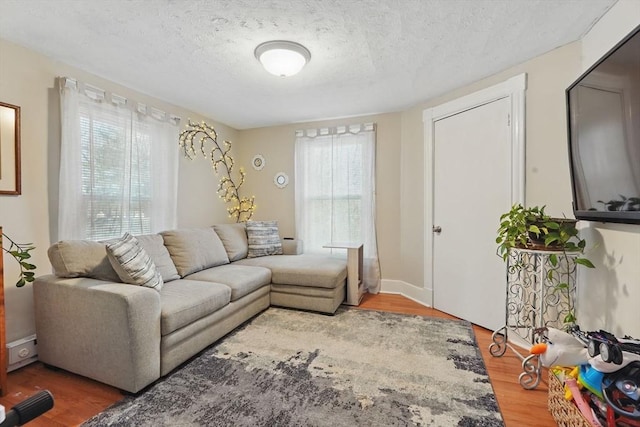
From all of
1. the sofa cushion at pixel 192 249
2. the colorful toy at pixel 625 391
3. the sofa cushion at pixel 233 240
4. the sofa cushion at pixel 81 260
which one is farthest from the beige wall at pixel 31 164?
the colorful toy at pixel 625 391

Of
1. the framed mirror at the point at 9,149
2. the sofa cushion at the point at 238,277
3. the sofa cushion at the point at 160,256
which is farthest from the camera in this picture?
the sofa cushion at the point at 238,277

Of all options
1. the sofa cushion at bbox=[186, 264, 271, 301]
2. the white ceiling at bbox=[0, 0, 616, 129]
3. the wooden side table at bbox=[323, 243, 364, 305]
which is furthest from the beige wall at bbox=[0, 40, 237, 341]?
the wooden side table at bbox=[323, 243, 364, 305]

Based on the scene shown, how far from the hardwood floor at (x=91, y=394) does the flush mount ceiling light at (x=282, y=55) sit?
238 cm

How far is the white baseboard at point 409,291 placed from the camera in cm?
332

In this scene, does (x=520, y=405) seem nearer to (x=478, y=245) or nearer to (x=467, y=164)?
(x=478, y=245)

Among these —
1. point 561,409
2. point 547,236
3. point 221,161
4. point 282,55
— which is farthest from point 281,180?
point 561,409

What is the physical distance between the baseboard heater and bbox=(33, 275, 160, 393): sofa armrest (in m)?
0.20

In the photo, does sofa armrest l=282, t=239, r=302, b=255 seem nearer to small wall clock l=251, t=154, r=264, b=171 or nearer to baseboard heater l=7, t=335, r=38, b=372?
small wall clock l=251, t=154, r=264, b=171

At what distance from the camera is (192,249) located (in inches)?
115

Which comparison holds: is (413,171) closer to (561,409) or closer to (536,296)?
(536,296)

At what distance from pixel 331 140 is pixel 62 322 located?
10.4ft

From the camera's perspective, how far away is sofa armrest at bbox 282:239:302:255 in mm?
3920

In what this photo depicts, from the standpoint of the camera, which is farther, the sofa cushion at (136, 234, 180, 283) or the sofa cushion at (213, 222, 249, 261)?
the sofa cushion at (213, 222, 249, 261)

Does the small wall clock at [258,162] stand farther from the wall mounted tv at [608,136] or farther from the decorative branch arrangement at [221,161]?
the wall mounted tv at [608,136]
